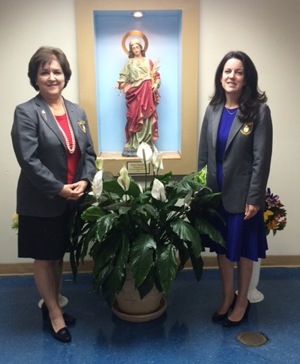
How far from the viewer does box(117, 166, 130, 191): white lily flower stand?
6.33 feet

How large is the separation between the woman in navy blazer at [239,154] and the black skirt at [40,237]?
2.52 ft

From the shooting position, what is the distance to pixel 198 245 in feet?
6.22

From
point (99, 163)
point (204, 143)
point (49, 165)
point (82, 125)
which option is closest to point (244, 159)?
point (204, 143)

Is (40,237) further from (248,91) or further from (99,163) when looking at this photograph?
(248,91)

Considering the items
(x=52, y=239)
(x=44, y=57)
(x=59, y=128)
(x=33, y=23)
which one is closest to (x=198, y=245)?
(x=52, y=239)

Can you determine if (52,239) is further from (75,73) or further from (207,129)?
(75,73)

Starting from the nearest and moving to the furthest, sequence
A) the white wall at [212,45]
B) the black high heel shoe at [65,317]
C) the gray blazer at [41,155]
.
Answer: the gray blazer at [41,155] < the black high heel shoe at [65,317] < the white wall at [212,45]

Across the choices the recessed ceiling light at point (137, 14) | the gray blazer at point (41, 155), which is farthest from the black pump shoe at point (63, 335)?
the recessed ceiling light at point (137, 14)

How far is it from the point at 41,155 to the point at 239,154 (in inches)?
35.9

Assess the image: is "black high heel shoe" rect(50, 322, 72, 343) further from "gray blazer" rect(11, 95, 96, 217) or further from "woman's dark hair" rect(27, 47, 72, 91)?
"woman's dark hair" rect(27, 47, 72, 91)

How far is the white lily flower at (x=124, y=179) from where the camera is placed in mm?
1931

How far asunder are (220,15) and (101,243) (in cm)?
152

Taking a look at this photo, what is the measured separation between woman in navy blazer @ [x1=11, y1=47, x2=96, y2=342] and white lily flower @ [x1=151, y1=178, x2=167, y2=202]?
34 cm

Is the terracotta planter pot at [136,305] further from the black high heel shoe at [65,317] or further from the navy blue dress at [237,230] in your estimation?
the navy blue dress at [237,230]
